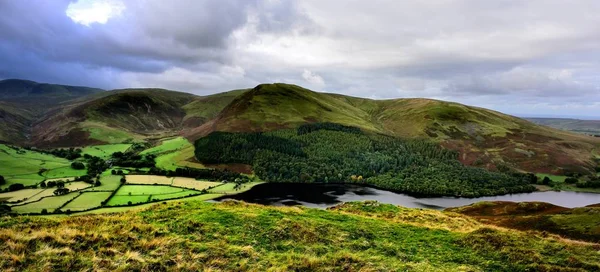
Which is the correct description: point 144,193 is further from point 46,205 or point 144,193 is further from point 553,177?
point 553,177

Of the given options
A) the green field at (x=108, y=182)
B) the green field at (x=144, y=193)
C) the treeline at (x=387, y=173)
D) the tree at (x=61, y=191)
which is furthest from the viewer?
the treeline at (x=387, y=173)

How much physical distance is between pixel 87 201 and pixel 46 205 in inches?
429

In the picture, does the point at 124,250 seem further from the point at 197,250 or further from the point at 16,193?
the point at 16,193

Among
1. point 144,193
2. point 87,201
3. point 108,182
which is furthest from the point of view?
point 108,182

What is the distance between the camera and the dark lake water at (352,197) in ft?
427

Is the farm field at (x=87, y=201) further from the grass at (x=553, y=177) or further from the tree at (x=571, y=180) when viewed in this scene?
the tree at (x=571, y=180)

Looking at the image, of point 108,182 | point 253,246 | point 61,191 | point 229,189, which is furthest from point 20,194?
point 253,246

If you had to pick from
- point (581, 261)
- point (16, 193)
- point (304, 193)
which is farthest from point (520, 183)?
point (16, 193)

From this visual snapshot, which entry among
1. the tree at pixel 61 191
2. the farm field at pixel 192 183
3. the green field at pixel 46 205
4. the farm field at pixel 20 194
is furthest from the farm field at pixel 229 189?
the farm field at pixel 20 194

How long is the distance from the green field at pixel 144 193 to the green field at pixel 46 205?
1387 cm

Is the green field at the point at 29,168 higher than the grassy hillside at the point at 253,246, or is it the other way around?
the grassy hillside at the point at 253,246

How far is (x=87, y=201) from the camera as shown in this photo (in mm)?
108125

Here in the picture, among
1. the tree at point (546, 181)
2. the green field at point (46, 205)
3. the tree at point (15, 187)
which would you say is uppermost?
the tree at point (546, 181)

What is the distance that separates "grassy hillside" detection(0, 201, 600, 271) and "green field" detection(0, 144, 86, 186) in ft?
485
